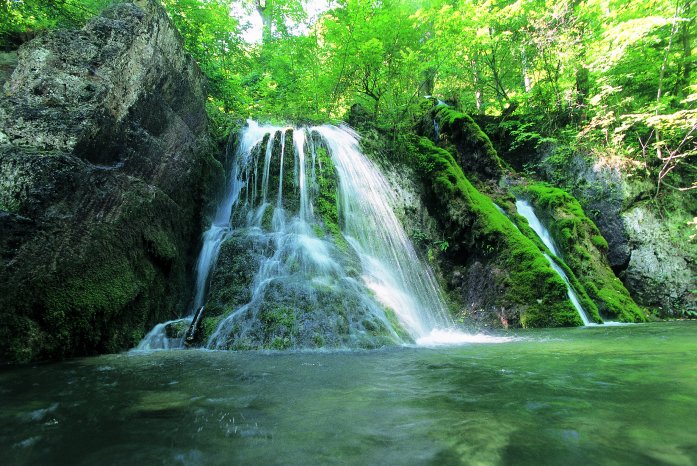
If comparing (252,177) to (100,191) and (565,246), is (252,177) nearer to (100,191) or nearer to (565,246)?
(100,191)

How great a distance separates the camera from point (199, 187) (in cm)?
745

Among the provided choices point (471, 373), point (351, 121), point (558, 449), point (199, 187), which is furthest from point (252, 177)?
point (558, 449)

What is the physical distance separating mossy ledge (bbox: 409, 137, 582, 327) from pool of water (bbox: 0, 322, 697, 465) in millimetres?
3569

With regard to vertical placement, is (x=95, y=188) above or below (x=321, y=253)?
above

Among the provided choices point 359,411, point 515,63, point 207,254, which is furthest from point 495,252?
point 515,63

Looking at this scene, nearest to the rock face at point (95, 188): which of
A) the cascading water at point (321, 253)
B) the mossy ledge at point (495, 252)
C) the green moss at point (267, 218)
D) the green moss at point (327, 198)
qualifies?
the cascading water at point (321, 253)

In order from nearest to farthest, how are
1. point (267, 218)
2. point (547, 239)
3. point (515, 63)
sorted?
point (267, 218) → point (547, 239) → point (515, 63)

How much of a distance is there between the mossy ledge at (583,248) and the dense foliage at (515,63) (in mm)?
2431

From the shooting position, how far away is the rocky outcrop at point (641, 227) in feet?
30.1

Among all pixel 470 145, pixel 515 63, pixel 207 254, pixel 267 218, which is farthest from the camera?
pixel 515 63

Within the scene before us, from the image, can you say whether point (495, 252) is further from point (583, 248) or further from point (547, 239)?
point (583, 248)

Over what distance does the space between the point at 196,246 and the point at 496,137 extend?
11.7 metres

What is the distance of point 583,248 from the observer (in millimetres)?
9148

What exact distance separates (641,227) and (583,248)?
2.44 m
